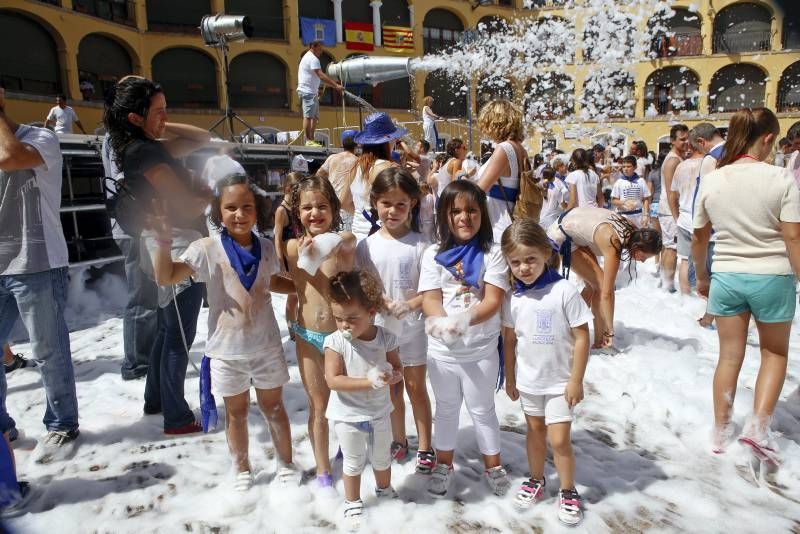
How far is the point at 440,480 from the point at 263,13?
25.7 meters

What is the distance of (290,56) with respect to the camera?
24875 mm

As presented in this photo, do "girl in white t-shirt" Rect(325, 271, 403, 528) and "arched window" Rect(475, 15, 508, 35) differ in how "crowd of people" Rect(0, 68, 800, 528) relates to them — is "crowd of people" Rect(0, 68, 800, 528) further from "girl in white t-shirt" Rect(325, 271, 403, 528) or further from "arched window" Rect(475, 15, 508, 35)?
"arched window" Rect(475, 15, 508, 35)

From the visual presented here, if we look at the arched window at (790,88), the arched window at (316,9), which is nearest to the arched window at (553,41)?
the arched window at (790,88)

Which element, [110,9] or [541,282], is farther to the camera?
[110,9]

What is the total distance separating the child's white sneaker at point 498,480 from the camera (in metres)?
2.75

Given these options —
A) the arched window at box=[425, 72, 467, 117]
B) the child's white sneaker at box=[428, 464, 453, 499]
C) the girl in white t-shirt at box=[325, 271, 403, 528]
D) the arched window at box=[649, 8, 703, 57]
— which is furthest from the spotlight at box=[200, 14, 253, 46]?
the arched window at box=[649, 8, 703, 57]

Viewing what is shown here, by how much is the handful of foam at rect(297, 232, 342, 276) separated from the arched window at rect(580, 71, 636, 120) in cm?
2985

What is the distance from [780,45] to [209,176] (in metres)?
33.8

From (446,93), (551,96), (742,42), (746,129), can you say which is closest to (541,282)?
(746,129)

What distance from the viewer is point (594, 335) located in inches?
192

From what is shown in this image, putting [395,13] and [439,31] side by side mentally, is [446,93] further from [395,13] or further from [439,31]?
[395,13]

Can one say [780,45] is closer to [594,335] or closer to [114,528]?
[594,335]

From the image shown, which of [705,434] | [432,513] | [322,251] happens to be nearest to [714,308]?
[705,434]

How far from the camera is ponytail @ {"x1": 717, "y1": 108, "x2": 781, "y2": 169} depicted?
9.64 ft
